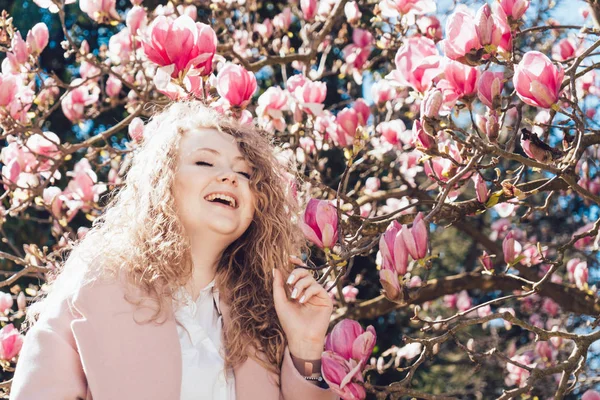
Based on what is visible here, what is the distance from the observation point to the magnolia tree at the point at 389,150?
173cm

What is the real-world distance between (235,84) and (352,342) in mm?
729

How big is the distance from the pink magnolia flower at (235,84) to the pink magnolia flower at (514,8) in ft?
2.09

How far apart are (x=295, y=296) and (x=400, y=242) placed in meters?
0.29

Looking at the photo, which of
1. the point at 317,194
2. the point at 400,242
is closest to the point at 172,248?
the point at 400,242

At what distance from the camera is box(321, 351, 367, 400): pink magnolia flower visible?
1.71m

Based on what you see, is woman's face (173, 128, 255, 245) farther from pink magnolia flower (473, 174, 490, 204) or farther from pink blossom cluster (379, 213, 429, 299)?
pink magnolia flower (473, 174, 490, 204)

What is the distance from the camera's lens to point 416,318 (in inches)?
74.2

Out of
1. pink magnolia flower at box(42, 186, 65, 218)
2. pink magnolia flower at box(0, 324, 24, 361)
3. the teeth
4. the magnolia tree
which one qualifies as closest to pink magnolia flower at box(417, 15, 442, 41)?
the magnolia tree

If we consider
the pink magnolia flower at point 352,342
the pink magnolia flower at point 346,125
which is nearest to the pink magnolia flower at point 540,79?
the pink magnolia flower at point 352,342

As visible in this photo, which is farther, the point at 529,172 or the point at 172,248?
the point at 529,172

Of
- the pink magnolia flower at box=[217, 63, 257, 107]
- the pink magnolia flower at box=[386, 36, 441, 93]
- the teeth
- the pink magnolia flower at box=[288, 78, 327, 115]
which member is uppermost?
the pink magnolia flower at box=[386, 36, 441, 93]

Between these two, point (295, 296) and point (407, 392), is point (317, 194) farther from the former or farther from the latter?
point (407, 392)

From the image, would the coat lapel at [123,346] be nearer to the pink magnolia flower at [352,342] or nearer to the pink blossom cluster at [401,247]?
the pink magnolia flower at [352,342]

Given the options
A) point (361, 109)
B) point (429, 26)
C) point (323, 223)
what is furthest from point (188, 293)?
point (429, 26)
